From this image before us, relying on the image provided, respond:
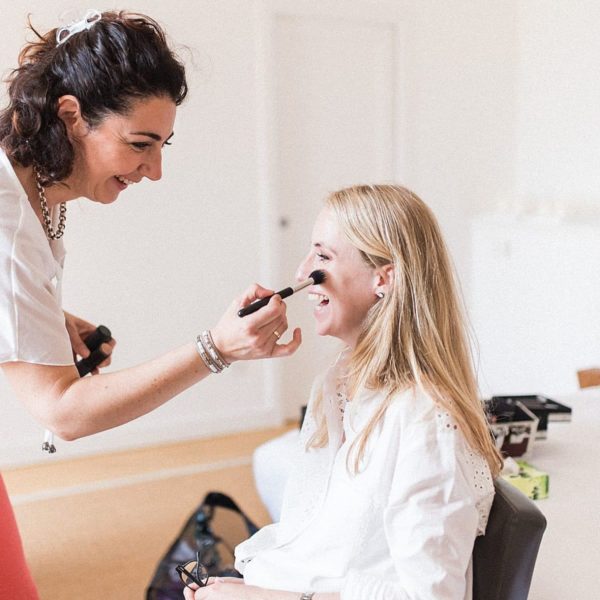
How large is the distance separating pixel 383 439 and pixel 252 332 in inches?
9.8

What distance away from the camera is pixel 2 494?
1.34 m

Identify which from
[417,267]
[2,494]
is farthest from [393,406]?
[2,494]

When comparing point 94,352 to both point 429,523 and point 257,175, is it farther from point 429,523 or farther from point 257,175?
point 257,175

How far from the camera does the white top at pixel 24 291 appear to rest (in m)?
1.13

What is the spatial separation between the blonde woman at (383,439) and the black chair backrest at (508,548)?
0.02m

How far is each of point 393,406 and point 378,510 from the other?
0.15 meters

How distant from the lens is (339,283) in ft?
4.06

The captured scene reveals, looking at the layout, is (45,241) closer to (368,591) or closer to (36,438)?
(368,591)

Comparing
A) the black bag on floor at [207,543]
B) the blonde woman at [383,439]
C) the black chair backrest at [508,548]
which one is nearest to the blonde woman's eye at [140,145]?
the blonde woman at [383,439]

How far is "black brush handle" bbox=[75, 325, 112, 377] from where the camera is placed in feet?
5.20

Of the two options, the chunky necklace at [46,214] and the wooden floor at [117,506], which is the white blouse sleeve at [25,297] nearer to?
the chunky necklace at [46,214]

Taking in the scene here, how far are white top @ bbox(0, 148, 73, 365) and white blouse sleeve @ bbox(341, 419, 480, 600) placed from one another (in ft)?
1.90

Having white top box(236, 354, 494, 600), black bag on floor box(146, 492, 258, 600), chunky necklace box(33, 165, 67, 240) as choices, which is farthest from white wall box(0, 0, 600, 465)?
white top box(236, 354, 494, 600)

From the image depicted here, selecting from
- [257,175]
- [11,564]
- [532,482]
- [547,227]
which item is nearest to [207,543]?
[11,564]
